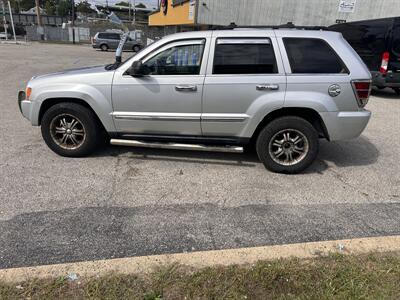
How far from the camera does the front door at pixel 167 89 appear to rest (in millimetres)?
4359

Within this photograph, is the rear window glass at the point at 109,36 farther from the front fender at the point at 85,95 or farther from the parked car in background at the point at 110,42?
the front fender at the point at 85,95

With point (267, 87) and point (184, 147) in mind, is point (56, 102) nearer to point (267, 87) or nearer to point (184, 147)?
point (184, 147)

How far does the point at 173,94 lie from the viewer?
4383 millimetres

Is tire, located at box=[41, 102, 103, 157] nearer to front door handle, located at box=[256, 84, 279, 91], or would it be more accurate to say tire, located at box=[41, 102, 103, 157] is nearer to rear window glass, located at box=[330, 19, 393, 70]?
front door handle, located at box=[256, 84, 279, 91]

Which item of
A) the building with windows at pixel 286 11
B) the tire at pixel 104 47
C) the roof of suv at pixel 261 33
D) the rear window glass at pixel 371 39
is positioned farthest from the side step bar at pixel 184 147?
the tire at pixel 104 47

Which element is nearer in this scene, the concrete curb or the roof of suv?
the concrete curb

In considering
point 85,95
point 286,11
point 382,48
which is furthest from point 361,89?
point 286,11

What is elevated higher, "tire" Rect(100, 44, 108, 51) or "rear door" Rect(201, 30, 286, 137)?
"rear door" Rect(201, 30, 286, 137)

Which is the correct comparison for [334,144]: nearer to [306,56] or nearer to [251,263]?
[306,56]

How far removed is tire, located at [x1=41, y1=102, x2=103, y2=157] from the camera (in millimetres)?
4605

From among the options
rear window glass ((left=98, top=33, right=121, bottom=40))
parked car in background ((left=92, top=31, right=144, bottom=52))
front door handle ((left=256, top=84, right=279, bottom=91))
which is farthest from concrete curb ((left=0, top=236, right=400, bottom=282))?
rear window glass ((left=98, top=33, right=121, bottom=40))

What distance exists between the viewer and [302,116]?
14.9 feet

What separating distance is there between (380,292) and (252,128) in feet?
8.26

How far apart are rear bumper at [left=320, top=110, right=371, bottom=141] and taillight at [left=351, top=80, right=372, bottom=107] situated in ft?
0.52
